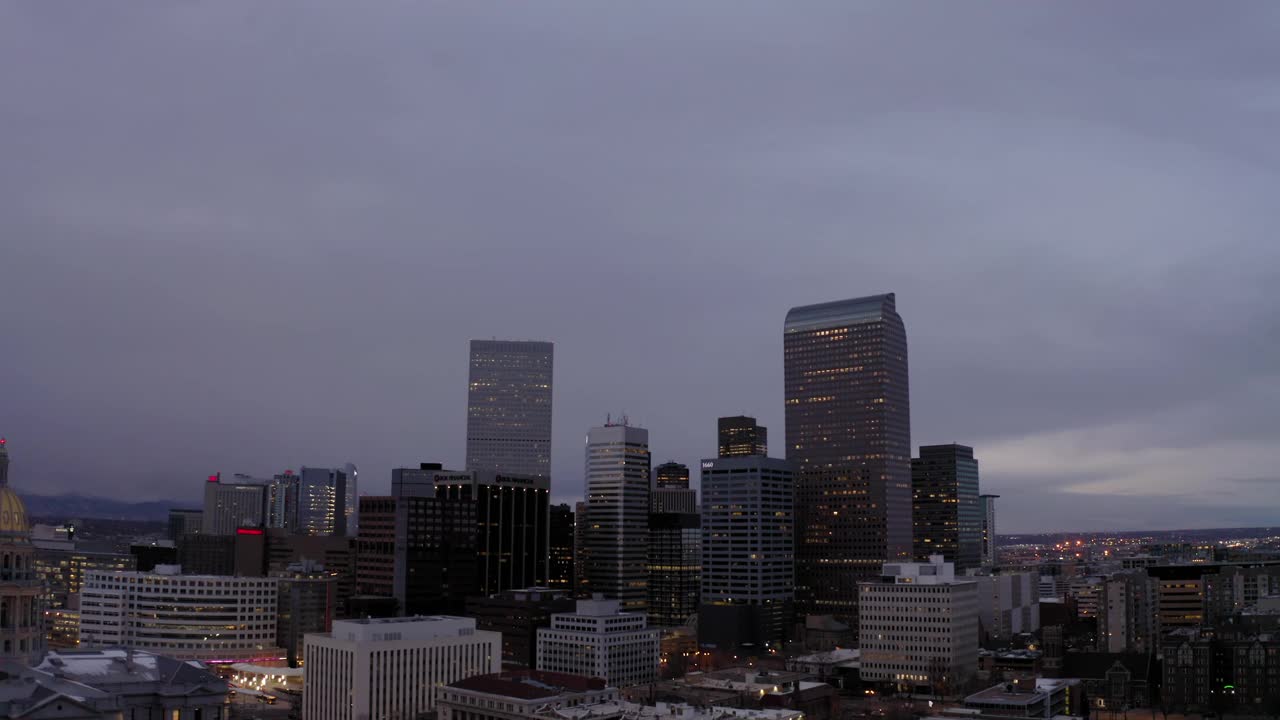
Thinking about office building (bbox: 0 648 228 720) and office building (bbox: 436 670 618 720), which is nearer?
office building (bbox: 0 648 228 720)

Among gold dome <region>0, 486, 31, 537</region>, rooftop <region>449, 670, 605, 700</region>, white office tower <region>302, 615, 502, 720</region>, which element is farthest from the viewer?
white office tower <region>302, 615, 502, 720</region>

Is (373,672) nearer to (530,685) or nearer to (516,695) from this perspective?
(530,685)

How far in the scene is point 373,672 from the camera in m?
190

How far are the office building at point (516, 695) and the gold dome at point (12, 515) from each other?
75.9m

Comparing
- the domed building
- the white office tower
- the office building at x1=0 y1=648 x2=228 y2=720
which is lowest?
the white office tower

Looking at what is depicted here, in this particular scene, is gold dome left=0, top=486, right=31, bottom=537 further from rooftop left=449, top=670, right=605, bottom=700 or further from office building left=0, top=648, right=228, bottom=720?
rooftop left=449, top=670, right=605, bottom=700

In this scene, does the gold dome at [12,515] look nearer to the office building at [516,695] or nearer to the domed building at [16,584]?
the domed building at [16,584]

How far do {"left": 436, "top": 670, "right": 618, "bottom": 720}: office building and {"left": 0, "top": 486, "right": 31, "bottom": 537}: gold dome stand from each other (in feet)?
249

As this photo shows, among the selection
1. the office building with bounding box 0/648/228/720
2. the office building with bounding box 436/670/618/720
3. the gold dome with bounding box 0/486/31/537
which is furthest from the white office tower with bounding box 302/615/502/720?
the gold dome with bounding box 0/486/31/537

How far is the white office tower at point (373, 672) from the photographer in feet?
619

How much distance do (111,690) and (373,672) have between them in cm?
9616

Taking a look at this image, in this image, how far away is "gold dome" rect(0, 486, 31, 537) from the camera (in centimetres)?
10012

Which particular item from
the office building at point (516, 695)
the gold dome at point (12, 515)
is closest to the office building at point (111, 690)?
the gold dome at point (12, 515)

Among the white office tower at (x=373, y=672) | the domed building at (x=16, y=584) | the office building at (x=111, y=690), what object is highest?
the domed building at (x=16, y=584)
